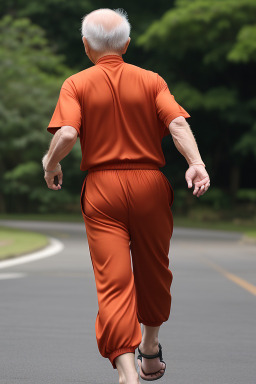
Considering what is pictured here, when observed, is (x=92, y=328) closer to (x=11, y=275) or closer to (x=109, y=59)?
(x=109, y=59)

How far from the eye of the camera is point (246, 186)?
54250 millimetres

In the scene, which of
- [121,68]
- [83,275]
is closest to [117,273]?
[121,68]

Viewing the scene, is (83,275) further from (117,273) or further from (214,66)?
(214,66)

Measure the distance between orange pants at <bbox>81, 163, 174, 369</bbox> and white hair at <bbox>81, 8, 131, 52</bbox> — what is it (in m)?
0.72

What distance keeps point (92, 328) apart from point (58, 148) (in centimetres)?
418

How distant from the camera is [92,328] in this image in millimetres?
8719

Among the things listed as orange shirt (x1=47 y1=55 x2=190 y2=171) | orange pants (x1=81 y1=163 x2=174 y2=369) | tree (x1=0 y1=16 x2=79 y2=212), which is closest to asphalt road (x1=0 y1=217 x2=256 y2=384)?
orange pants (x1=81 y1=163 x2=174 y2=369)

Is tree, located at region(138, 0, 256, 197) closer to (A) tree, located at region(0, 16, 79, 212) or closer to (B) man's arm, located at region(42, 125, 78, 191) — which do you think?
(A) tree, located at region(0, 16, 79, 212)

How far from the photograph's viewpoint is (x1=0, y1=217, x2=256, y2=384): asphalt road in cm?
643

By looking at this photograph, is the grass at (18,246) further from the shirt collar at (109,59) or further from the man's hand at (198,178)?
the man's hand at (198,178)

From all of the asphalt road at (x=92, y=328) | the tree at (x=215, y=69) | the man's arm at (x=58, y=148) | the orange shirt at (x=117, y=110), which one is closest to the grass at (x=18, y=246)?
the asphalt road at (x=92, y=328)

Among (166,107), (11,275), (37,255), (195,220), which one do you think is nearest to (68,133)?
(166,107)

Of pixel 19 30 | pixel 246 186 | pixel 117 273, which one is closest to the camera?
pixel 117 273

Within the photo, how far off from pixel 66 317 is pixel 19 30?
4218 cm
